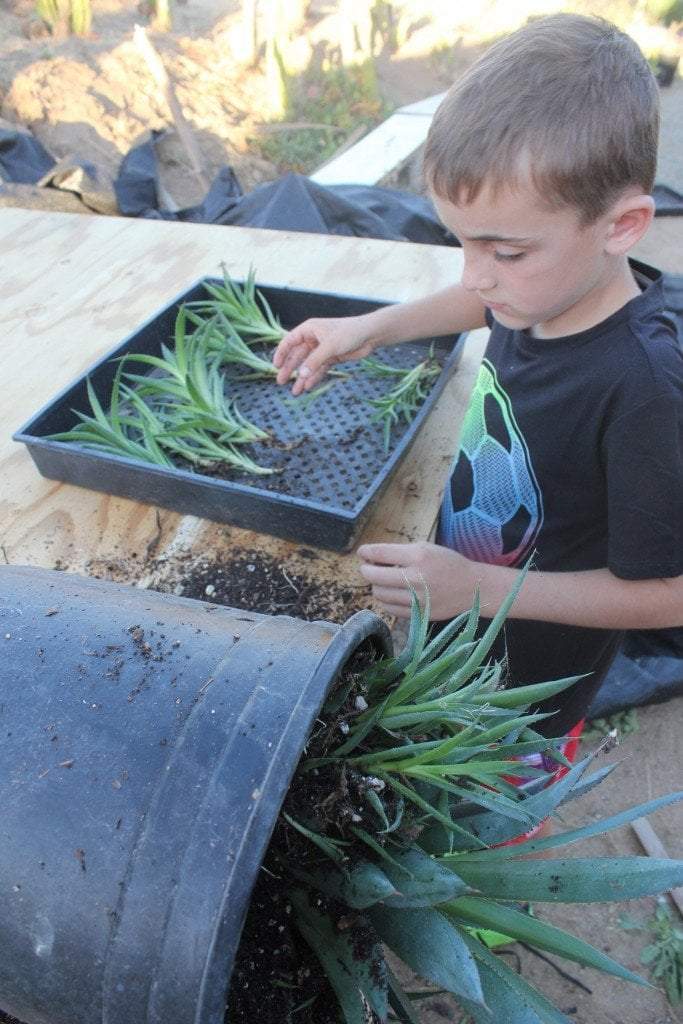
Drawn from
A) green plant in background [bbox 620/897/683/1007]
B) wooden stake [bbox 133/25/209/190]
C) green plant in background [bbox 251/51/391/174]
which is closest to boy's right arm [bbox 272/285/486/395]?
green plant in background [bbox 620/897/683/1007]

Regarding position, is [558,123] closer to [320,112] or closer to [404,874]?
[404,874]

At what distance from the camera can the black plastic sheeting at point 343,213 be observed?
2.47m

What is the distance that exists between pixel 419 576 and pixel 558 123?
697 mm

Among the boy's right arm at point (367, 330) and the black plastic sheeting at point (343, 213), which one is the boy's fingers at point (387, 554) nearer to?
the boy's right arm at point (367, 330)

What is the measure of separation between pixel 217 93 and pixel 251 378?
21.7 ft

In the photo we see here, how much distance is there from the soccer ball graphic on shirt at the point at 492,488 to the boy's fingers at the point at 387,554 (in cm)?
32

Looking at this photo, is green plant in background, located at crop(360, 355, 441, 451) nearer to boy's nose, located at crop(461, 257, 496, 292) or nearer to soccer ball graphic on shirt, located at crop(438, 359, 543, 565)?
soccer ball graphic on shirt, located at crop(438, 359, 543, 565)

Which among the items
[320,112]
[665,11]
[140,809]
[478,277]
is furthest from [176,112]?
[665,11]

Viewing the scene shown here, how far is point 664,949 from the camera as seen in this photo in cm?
195

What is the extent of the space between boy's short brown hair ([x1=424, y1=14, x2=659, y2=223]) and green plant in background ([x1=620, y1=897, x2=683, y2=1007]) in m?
1.77

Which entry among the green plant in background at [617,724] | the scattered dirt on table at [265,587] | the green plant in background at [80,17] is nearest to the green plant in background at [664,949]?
the green plant in background at [617,724]

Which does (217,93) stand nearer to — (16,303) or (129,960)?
(16,303)

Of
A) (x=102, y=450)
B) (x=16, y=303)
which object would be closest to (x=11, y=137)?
(x=16, y=303)

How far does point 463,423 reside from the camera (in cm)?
174
